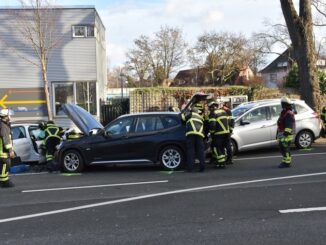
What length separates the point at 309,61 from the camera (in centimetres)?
1830

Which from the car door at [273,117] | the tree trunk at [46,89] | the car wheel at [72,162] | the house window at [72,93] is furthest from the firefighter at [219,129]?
the house window at [72,93]

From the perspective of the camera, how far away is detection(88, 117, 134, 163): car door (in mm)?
12031

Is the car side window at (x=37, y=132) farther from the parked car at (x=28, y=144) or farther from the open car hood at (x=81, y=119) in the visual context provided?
the open car hood at (x=81, y=119)

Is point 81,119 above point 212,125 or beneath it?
above

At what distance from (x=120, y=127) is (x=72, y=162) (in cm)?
161

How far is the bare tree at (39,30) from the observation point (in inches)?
941

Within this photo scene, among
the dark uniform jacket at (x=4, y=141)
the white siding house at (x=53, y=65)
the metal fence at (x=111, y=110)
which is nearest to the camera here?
the dark uniform jacket at (x=4, y=141)

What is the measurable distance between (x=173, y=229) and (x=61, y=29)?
20463mm

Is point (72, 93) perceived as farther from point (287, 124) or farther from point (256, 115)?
point (287, 124)

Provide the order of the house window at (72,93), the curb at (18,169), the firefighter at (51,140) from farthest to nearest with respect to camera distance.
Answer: the house window at (72,93) → the firefighter at (51,140) → the curb at (18,169)

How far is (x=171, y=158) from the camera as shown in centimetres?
1186

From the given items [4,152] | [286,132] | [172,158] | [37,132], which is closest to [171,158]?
[172,158]

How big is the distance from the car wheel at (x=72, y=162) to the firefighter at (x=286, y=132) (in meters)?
5.05

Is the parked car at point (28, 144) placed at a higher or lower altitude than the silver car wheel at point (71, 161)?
higher
